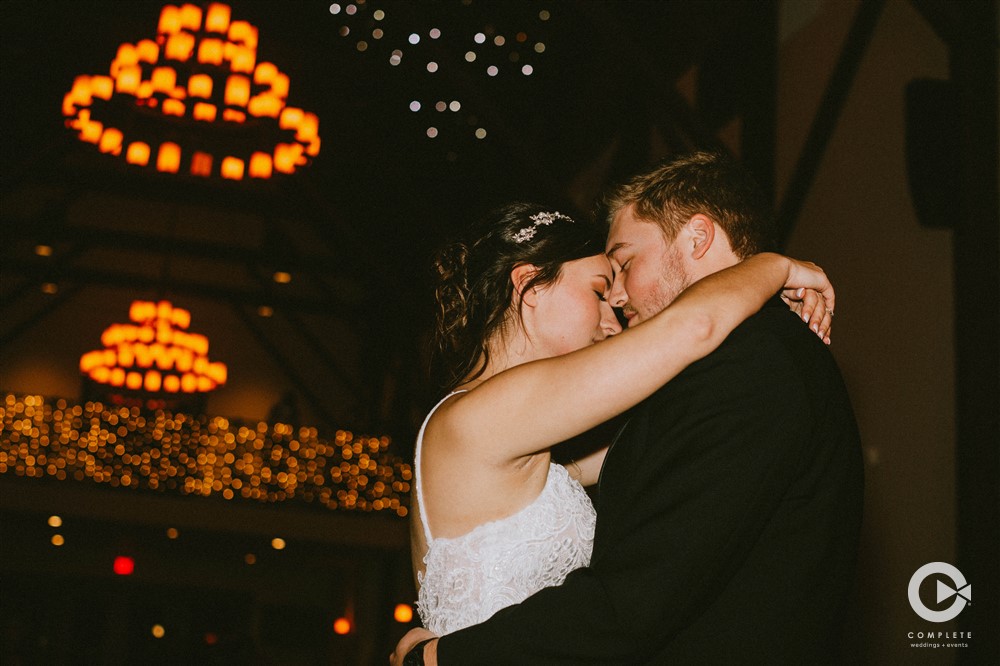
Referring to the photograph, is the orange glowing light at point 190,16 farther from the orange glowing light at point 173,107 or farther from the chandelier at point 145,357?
the chandelier at point 145,357

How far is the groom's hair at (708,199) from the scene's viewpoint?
1901 millimetres

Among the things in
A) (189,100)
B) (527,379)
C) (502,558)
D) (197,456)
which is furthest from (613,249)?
(197,456)

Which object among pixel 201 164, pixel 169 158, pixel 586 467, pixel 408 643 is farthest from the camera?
pixel 201 164

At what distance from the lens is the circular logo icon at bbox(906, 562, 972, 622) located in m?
4.16

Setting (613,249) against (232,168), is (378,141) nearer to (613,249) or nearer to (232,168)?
(232,168)

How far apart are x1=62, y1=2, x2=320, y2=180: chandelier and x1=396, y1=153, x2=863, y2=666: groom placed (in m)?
6.07

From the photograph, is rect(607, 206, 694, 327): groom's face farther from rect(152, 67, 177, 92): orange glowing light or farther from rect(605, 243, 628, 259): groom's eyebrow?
rect(152, 67, 177, 92): orange glowing light

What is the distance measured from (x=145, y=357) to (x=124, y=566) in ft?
21.0

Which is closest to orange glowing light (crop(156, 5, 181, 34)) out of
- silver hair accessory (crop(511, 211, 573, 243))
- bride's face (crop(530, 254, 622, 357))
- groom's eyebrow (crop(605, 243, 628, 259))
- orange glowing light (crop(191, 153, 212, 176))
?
orange glowing light (crop(191, 153, 212, 176))

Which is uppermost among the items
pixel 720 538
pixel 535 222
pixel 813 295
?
pixel 535 222

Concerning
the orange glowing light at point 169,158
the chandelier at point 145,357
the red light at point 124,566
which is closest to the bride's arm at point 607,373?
the orange glowing light at point 169,158

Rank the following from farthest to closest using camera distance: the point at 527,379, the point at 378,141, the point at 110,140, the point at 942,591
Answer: the point at 378,141 → the point at 110,140 → the point at 942,591 → the point at 527,379

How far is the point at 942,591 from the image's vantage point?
4.40m

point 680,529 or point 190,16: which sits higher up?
point 190,16
